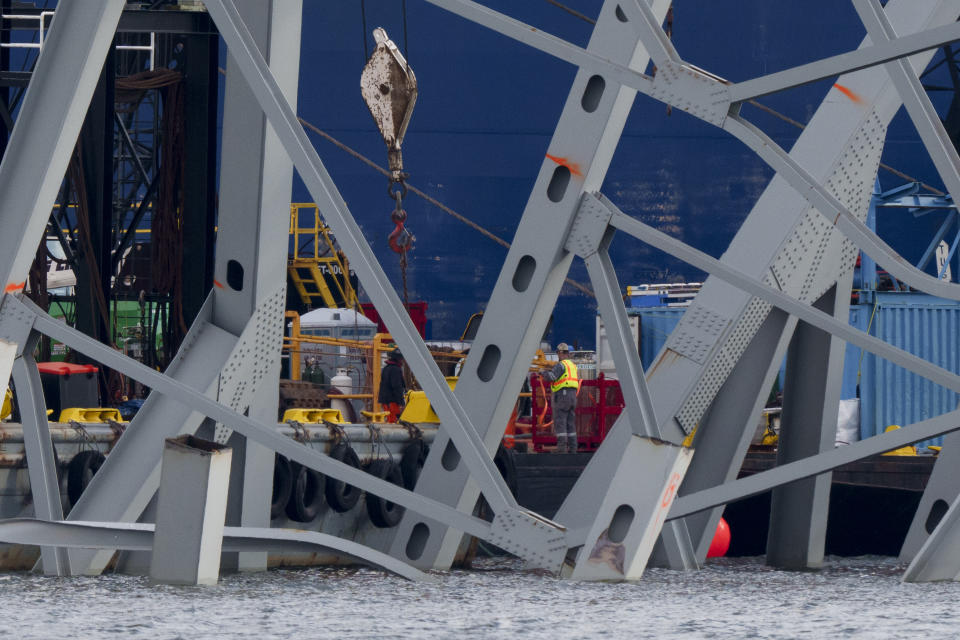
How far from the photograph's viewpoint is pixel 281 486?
985 centimetres

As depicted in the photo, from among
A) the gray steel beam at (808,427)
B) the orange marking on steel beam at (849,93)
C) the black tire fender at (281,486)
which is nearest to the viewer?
the orange marking on steel beam at (849,93)

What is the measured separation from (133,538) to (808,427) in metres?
5.10

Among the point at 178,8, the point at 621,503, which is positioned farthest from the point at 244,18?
the point at 178,8

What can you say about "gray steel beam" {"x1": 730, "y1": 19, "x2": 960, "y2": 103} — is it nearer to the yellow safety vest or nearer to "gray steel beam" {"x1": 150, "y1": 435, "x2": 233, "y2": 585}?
"gray steel beam" {"x1": 150, "y1": 435, "x2": 233, "y2": 585}

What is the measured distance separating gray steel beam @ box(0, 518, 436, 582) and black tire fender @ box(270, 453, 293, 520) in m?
2.57

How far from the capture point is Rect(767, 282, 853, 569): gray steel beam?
9.48 meters

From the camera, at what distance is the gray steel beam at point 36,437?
7352mm

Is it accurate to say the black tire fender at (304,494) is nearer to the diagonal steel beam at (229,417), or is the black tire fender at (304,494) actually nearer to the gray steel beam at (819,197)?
the diagonal steel beam at (229,417)

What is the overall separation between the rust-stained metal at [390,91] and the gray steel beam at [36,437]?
3876 millimetres

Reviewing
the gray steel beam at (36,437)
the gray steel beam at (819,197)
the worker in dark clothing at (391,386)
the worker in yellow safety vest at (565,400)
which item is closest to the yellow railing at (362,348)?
the worker in dark clothing at (391,386)

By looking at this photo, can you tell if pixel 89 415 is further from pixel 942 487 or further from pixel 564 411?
pixel 564 411

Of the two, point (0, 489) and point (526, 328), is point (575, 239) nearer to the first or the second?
point (526, 328)

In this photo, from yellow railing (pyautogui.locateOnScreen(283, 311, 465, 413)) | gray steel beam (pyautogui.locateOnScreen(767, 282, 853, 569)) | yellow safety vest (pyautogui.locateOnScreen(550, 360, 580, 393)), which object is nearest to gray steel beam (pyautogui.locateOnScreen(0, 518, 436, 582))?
gray steel beam (pyautogui.locateOnScreen(767, 282, 853, 569))

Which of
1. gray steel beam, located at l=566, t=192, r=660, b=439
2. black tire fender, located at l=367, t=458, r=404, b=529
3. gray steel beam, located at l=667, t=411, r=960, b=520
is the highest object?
gray steel beam, located at l=566, t=192, r=660, b=439
